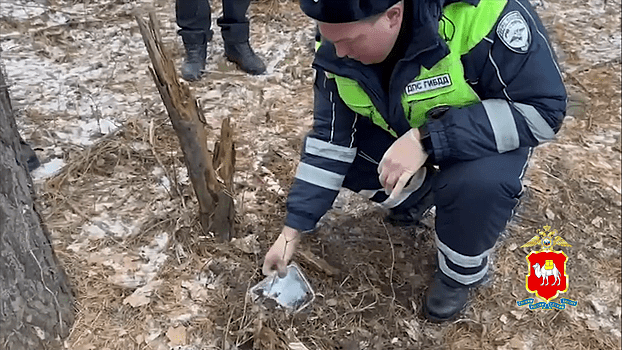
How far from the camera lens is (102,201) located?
2.27 metres

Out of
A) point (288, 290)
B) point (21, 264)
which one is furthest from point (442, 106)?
point (21, 264)

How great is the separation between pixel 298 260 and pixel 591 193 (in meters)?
1.29

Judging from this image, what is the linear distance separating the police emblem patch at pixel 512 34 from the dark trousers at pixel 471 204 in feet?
1.00

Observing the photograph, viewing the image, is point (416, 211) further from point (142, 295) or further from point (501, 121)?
point (142, 295)

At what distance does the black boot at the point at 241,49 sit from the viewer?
A: 10.4ft

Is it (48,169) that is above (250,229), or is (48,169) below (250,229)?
above

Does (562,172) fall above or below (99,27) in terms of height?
below

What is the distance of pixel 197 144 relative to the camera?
1796 mm

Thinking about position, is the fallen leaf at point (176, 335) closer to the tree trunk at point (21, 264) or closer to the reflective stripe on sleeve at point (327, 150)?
the tree trunk at point (21, 264)

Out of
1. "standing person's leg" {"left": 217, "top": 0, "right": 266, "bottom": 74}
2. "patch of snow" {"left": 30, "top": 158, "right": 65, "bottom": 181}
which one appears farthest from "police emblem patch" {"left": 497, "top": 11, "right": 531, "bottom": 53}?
"standing person's leg" {"left": 217, "top": 0, "right": 266, "bottom": 74}

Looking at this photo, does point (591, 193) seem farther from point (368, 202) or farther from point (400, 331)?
point (400, 331)

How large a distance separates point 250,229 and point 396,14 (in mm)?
1055

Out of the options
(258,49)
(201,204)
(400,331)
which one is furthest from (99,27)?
(400,331)

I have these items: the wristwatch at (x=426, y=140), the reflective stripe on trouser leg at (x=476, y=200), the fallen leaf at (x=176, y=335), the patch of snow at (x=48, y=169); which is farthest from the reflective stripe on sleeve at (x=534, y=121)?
the patch of snow at (x=48, y=169)
